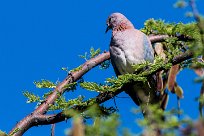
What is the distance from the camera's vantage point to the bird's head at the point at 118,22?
255 inches

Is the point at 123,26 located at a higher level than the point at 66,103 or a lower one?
higher

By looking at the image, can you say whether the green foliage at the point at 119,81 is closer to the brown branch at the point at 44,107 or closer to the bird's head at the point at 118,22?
the brown branch at the point at 44,107

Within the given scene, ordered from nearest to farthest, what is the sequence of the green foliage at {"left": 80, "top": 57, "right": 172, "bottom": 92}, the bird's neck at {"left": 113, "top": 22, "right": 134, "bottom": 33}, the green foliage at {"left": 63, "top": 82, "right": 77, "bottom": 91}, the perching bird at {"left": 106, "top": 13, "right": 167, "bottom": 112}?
the green foliage at {"left": 80, "top": 57, "right": 172, "bottom": 92} < the green foliage at {"left": 63, "top": 82, "right": 77, "bottom": 91} < the perching bird at {"left": 106, "top": 13, "right": 167, "bottom": 112} < the bird's neck at {"left": 113, "top": 22, "right": 134, "bottom": 33}

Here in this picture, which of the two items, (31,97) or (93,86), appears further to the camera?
(31,97)

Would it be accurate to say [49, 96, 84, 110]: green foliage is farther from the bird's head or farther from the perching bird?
the bird's head

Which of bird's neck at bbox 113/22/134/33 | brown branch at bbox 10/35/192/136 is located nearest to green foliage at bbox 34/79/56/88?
brown branch at bbox 10/35/192/136

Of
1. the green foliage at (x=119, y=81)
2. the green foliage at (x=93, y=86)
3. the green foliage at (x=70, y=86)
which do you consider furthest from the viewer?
the green foliage at (x=70, y=86)

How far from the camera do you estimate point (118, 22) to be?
6.57 metres

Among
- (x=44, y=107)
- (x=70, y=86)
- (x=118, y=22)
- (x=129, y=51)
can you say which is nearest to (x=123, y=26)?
(x=118, y=22)

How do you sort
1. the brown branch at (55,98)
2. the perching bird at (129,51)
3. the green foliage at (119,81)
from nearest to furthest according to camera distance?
the green foliage at (119,81) → the brown branch at (55,98) → the perching bird at (129,51)

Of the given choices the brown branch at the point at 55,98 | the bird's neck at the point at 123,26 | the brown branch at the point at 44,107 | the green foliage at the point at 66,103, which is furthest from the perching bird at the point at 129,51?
the green foliage at the point at 66,103

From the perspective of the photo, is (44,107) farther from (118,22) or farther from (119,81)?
(118,22)

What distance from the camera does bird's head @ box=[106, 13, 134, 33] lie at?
6.48 metres

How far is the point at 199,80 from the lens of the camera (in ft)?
4.55
